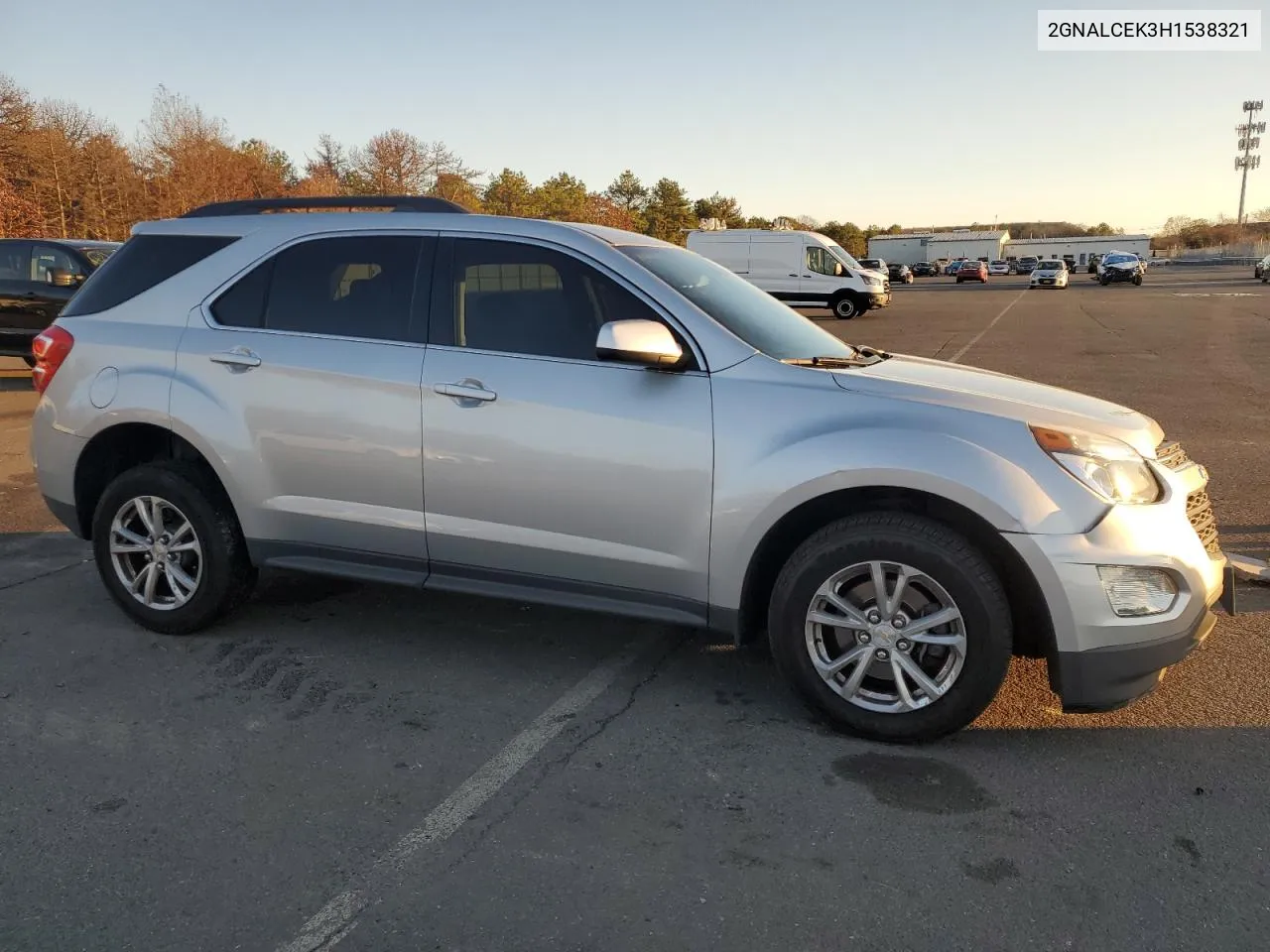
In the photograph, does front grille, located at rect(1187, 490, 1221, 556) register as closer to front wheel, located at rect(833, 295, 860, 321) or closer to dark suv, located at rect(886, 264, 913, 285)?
front wheel, located at rect(833, 295, 860, 321)

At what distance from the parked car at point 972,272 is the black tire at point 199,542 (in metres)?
69.8

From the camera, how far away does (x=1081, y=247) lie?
5743 inches

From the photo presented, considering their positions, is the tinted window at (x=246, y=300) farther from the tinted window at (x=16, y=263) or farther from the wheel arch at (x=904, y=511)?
Answer: the tinted window at (x=16, y=263)

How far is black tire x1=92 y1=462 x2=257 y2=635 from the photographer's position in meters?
4.47

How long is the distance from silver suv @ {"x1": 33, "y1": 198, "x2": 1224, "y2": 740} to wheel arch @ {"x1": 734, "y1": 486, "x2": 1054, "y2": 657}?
0.01 metres

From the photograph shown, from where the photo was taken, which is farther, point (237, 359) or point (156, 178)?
point (156, 178)

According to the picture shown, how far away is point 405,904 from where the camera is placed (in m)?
2.65

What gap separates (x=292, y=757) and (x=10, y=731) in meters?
1.12

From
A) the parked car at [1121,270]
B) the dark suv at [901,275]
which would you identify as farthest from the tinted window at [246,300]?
the dark suv at [901,275]

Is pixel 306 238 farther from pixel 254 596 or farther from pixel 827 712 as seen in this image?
pixel 827 712

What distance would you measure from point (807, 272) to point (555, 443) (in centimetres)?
2685

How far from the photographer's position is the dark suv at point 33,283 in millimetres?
12914

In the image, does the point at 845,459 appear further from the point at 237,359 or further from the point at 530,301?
the point at 237,359

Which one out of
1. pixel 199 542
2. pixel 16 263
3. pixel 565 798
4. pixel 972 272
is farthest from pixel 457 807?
pixel 972 272
